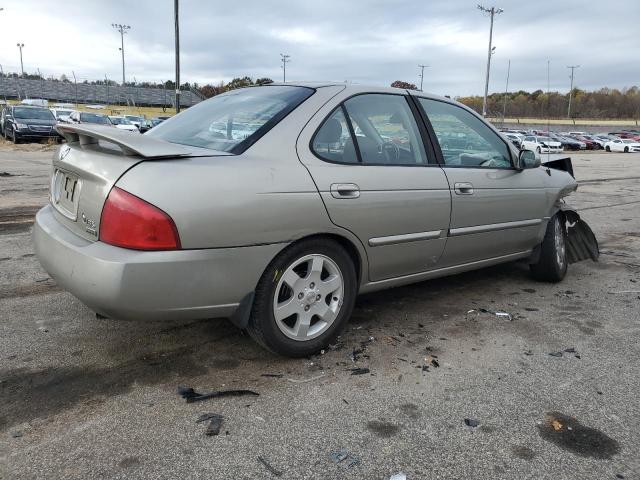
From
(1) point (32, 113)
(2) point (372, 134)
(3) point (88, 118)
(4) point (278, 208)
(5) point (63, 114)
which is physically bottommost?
(4) point (278, 208)

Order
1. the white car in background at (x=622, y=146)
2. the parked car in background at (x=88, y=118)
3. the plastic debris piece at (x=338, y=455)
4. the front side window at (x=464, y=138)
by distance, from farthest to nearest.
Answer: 1. the white car in background at (x=622, y=146)
2. the parked car in background at (x=88, y=118)
3. the front side window at (x=464, y=138)
4. the plastic debris piece at (x=338, y=455)

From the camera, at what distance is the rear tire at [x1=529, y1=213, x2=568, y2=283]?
472cm

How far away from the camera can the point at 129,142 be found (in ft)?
8.75

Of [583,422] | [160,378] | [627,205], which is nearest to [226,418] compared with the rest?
[160,378]

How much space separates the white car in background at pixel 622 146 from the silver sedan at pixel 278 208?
50.8 meters

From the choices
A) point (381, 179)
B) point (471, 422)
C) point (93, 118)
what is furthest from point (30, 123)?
point (471, 422)

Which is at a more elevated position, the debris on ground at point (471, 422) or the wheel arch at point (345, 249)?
the wheel arch at point (345, 249)

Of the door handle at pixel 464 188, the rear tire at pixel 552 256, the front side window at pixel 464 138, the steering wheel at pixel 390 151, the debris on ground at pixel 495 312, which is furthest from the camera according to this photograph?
the rear tire at pixel 552 256

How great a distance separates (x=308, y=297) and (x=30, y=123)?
22.7m

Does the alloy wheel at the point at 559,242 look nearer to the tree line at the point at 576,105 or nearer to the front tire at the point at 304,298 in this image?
the front tire at the point at 304,298

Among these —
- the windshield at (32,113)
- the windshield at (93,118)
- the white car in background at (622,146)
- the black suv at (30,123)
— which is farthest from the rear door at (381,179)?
the white car in background at (622,146)

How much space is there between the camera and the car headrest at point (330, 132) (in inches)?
124

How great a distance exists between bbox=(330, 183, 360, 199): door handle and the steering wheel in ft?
1.46

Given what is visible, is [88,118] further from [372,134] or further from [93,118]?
[372,134]
